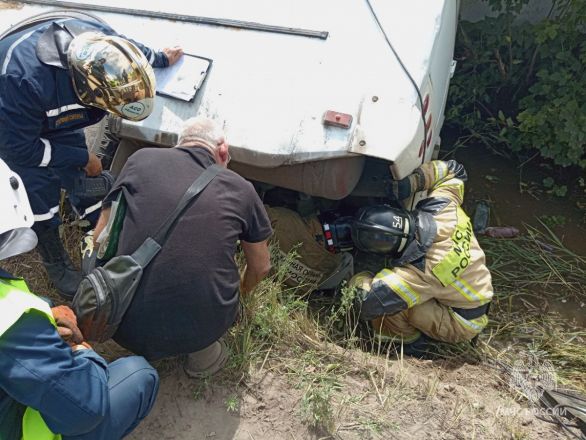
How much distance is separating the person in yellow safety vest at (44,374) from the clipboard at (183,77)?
1243 millimetres

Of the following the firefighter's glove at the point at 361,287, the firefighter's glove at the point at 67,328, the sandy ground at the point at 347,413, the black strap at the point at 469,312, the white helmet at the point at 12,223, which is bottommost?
the black strap at the point at 469,312

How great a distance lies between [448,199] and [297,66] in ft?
3.79

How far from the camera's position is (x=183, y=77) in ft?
10.2

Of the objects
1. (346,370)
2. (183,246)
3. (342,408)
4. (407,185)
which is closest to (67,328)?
(183,246)

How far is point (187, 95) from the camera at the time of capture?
3.05 m

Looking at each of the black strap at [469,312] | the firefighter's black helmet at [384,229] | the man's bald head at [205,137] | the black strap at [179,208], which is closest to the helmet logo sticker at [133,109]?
the man's bald head at [205,137]

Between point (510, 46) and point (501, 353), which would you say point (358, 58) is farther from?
point (510, 46)

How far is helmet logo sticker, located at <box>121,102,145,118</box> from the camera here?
2.72 metres

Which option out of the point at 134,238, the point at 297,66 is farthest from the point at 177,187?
the point at 297,66

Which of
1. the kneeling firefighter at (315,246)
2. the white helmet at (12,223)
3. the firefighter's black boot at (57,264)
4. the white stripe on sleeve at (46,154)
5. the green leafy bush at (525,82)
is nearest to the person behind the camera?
the white helmet at (12,223)

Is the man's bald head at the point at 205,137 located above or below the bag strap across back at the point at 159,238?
above

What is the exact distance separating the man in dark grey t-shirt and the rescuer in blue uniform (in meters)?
0.47

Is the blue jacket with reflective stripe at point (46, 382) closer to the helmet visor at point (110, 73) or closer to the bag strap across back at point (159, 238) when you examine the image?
the bag strap across back at point (159, 238)

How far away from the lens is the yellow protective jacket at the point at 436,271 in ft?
10.2
